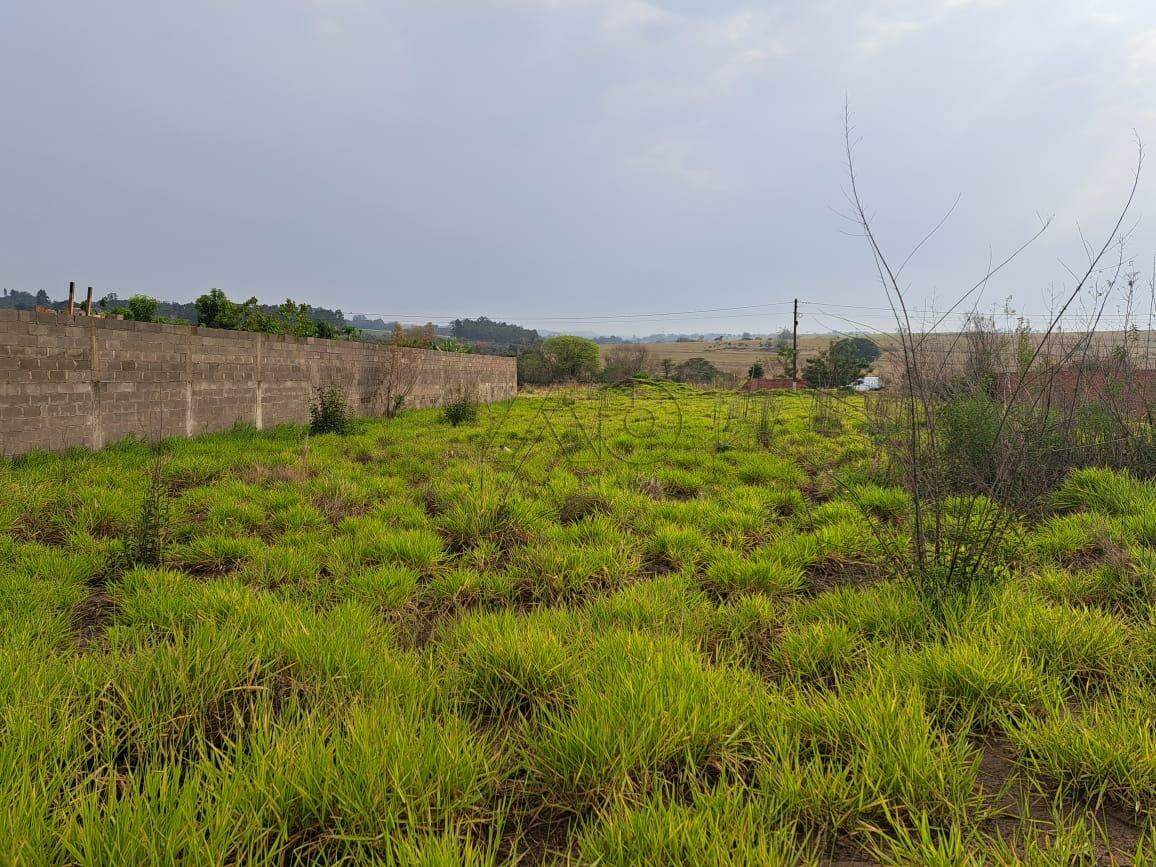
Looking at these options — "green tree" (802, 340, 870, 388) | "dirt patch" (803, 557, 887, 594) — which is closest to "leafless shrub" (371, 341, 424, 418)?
"dirt patch" (803, 557, 887, 594)

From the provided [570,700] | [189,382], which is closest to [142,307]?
[189,382]

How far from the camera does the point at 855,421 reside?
1166cm

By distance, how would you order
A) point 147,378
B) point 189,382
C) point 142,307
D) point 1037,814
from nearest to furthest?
point 1037,814 < point 147,378 < point 189,382 < point 142,307

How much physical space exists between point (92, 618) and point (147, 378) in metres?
6.03

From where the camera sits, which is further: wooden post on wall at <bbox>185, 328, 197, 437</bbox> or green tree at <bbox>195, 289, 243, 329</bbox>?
green tree at <bbox>195, 289, 243, 329</bbox>

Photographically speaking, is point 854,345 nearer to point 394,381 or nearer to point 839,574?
point 839,574

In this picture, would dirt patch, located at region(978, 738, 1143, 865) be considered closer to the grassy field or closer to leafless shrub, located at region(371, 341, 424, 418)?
the grassy field

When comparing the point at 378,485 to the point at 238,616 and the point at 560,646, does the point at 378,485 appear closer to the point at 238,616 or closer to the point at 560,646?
the point at 238,616

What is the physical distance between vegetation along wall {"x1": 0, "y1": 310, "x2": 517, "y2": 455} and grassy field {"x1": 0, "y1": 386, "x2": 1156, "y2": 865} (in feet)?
9.61

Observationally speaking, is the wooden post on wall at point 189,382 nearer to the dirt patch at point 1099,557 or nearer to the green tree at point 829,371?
the dirt patch at point 1099,557

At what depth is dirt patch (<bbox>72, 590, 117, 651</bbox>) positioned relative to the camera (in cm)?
252

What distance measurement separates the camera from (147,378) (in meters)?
7.50

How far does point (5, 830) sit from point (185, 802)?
350 mm

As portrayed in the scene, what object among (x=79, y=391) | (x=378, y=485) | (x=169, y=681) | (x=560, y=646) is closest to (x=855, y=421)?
(x=378, y=485)
